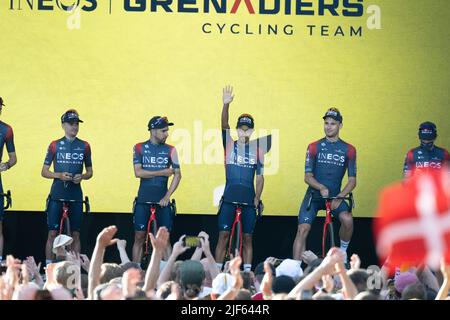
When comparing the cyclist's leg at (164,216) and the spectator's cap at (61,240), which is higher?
the cyclist's leg at (164,216)

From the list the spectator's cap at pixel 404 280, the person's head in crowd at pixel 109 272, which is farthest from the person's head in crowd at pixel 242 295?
the spectator's cap at pixel 404 280

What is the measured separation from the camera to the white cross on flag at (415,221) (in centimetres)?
375

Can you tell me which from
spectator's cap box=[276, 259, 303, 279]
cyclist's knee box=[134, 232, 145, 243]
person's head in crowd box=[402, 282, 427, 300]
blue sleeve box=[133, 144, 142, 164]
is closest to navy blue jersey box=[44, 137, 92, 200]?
blue sleeve box=[133, 144, 142, 164]

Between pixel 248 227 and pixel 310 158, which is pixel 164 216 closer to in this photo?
pixel 248 227

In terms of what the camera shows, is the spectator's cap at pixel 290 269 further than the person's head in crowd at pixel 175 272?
Yes

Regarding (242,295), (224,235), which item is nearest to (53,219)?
(224,235)

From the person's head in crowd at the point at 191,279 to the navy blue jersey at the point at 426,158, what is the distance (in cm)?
584

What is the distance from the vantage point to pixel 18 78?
12555 millimetres

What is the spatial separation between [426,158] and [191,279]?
6.06 m

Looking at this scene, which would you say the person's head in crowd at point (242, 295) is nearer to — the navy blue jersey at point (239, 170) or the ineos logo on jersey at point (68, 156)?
the navy blue jersey at point (239, 170)

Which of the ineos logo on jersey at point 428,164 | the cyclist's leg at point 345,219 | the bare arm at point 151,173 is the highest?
the ineos logo on jersey at point 428,164
